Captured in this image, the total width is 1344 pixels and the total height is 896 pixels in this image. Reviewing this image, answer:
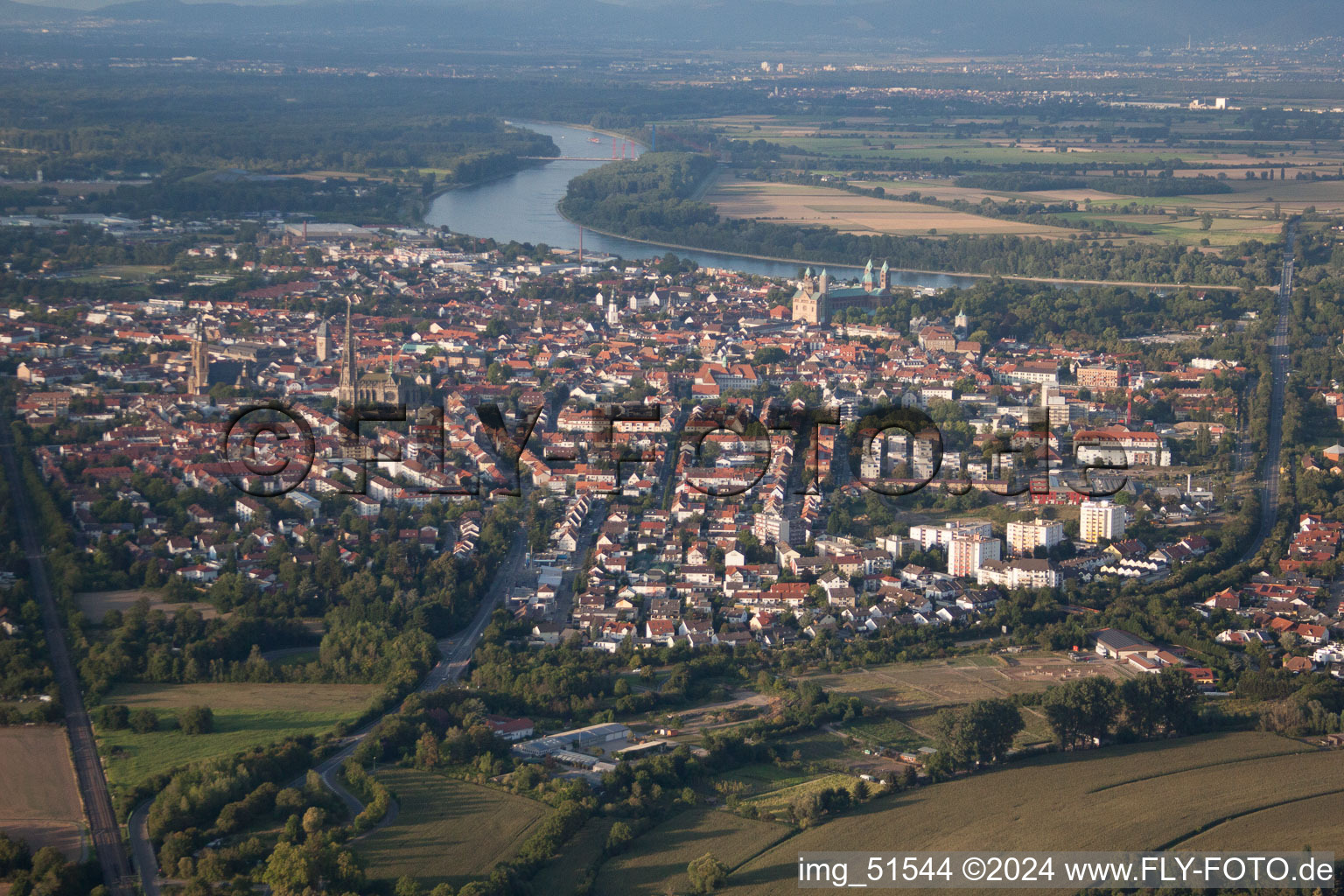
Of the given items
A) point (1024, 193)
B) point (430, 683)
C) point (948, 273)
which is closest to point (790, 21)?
point (1024, 193)

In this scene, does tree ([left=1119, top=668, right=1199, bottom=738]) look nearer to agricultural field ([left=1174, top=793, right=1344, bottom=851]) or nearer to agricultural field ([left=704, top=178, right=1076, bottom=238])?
agricultural field ([left=1174, top=793, right=1344, bottom=851])

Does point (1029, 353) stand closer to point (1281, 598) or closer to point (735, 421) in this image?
point (735, 421)

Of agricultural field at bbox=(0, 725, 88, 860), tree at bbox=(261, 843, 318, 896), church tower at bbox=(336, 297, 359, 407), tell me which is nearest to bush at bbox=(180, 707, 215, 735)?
agricultural field at bbox=(0, 725, 88, 860)

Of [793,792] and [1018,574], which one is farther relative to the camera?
[1018,574]

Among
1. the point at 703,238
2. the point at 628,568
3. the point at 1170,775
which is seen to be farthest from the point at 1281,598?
the point at 703,238

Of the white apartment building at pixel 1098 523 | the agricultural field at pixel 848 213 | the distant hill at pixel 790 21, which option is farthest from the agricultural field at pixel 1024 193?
the distant hill at pixel 790 21

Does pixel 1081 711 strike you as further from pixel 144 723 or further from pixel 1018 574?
pixel 144 723
